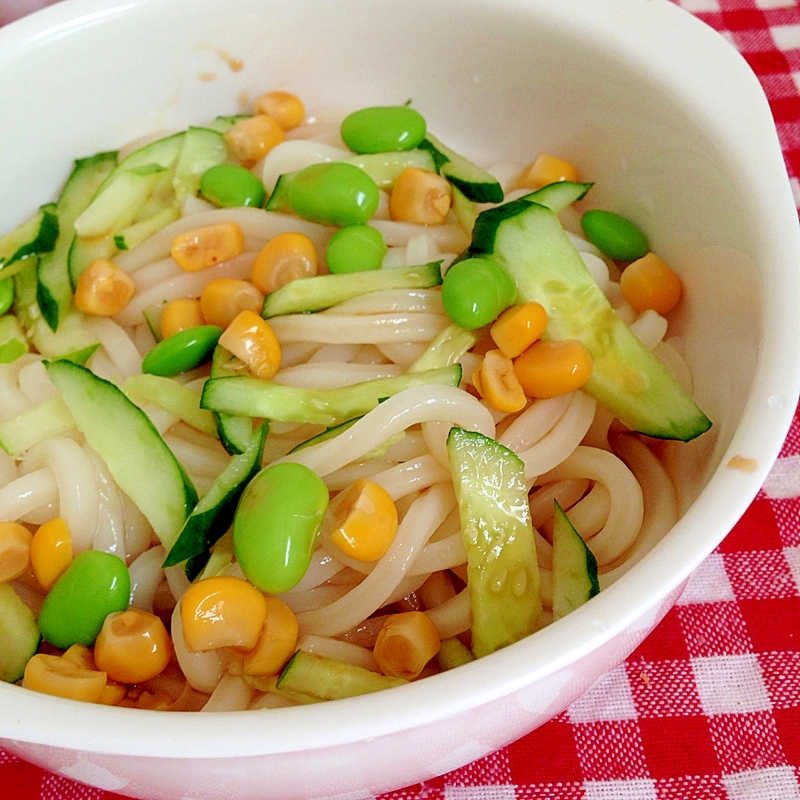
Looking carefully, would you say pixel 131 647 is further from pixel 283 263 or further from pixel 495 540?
pixel 283 263

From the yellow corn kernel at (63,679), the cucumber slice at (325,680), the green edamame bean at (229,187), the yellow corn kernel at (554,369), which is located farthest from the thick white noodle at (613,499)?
the green edamame bean at (229,187)

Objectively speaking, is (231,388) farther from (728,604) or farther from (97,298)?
(728,604)

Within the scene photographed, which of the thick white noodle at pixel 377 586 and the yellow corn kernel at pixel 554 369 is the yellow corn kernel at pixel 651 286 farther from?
the thick white noodle at pixel 377 586

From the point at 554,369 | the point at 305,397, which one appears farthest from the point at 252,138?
the point at 554,369

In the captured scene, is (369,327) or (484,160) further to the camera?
(484,160)

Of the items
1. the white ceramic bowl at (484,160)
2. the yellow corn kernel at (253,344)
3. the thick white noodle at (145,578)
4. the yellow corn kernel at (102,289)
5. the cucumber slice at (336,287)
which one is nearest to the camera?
the white ceramic bowl at (484,160)

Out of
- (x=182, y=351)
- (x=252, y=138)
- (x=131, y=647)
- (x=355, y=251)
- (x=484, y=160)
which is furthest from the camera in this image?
(x=484, y=160)
